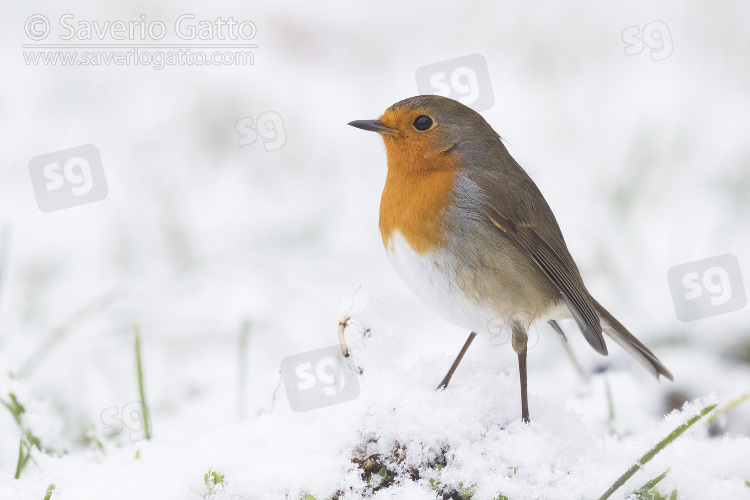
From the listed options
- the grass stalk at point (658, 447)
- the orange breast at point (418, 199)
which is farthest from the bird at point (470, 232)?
the grass stalk at point (658, 447)

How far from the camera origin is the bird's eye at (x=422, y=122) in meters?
2.63

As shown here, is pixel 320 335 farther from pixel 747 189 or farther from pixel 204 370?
pixel 747 189

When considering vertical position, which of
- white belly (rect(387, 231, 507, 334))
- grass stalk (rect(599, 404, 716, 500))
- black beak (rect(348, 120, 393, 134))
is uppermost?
black beak (rect(348, 120, 393, 134))

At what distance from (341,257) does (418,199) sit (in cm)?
192

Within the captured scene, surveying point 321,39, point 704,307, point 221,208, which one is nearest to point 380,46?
point 321,39

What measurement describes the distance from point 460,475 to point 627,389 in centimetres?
170

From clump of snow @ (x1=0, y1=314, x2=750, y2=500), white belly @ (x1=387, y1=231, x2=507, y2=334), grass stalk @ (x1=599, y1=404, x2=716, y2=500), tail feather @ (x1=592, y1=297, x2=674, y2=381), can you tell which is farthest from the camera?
tail feather @ (x1=592, y1=297, x2=674, y2=381)

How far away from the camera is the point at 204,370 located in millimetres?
3758

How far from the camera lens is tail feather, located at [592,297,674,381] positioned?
2.74 meters

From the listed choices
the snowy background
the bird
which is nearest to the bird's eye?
the bird

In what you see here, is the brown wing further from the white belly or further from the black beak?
the black beak

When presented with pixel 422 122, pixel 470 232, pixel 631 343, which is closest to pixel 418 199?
pixel 470 232

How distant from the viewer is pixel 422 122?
2.64 meters

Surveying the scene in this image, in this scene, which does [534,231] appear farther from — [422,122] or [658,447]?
[658,447]
